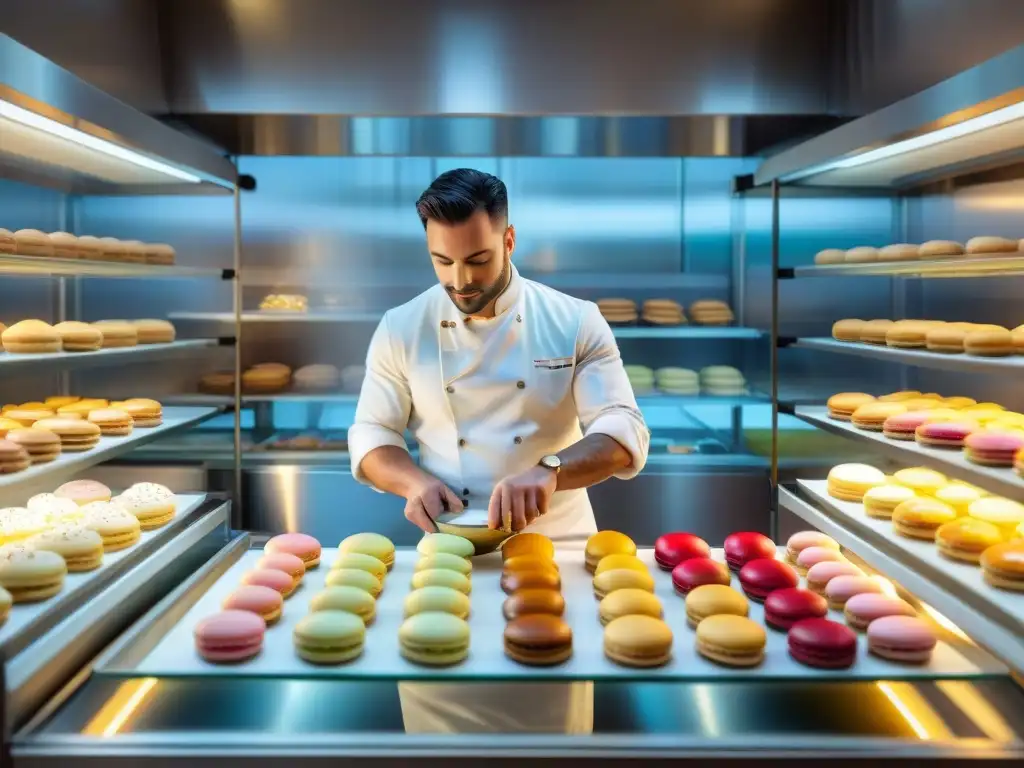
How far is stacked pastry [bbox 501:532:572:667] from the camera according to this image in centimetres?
126

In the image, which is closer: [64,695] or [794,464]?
[64,695]

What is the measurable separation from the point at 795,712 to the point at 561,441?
128cm

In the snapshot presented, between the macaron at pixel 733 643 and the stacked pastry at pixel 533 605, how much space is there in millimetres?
189

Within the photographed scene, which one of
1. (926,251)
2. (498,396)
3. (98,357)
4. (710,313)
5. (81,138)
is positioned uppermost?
(81,138)

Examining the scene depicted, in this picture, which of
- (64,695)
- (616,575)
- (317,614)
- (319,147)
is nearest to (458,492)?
(616,575)

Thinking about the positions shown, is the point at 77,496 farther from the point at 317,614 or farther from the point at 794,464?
the point at 794,464

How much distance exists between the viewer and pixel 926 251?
267cm

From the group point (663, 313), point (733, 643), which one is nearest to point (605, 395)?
point (733, 643)

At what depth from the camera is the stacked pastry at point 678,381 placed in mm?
4012

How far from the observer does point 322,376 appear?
13.2ft

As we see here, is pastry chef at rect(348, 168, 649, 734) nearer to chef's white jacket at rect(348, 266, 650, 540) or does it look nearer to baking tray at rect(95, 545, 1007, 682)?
chef's white jacket at rect(348, 266, 650, 540)

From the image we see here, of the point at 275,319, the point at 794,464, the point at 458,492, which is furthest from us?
the point at 275,319

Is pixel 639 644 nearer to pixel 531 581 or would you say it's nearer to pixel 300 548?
pixel 531 581

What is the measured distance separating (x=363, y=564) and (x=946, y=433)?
1370 millimetres
